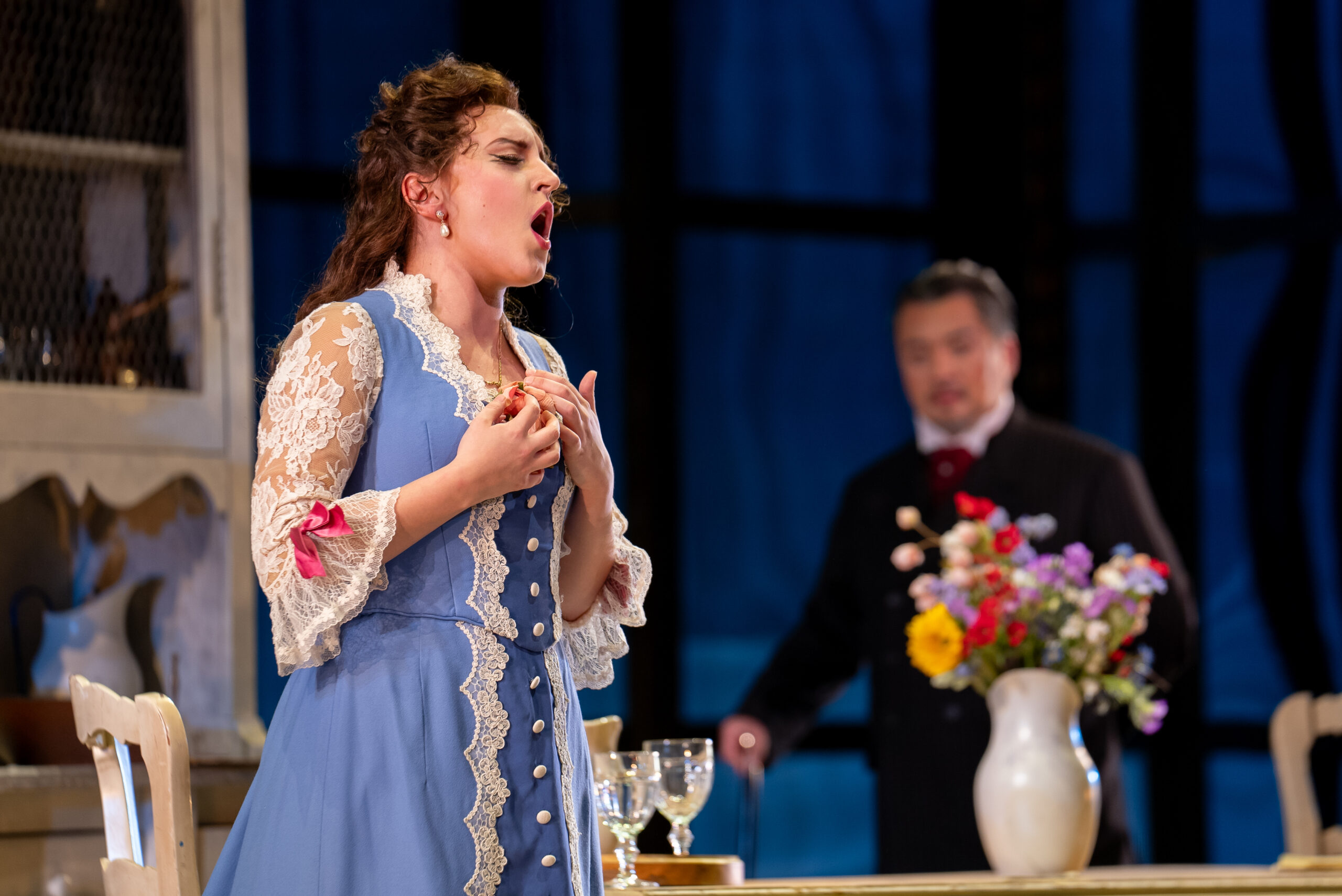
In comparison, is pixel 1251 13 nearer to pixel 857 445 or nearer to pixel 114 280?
pixel 857 445

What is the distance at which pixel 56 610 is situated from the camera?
9.17ft

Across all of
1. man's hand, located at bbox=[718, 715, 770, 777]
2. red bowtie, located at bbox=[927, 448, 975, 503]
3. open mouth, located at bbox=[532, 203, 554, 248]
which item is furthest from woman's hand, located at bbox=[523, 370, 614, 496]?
red bowtie, located at bbox=[927, 448, 975, 503]

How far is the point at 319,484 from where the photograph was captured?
144cm

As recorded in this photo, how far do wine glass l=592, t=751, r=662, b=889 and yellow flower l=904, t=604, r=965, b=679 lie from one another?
57 cm

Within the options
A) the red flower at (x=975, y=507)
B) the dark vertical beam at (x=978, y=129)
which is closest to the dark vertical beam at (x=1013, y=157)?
the dark vertical beam at (x=978, y=129)

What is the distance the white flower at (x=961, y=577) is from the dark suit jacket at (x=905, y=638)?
4.36ft

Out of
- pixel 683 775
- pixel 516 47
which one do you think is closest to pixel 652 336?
pixel 516 47

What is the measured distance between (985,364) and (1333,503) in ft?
3.43

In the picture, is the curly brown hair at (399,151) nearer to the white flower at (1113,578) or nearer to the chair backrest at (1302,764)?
the white flower at (1113,578)

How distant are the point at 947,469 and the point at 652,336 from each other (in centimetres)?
81

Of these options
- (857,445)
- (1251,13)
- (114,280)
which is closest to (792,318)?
(857,445)

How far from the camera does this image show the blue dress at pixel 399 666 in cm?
141

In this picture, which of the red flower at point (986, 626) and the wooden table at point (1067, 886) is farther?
the red flower at point (986, 626)

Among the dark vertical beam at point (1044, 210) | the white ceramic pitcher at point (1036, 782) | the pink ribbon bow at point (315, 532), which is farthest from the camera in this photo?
the dark vertical beam at point (1044, 210)
